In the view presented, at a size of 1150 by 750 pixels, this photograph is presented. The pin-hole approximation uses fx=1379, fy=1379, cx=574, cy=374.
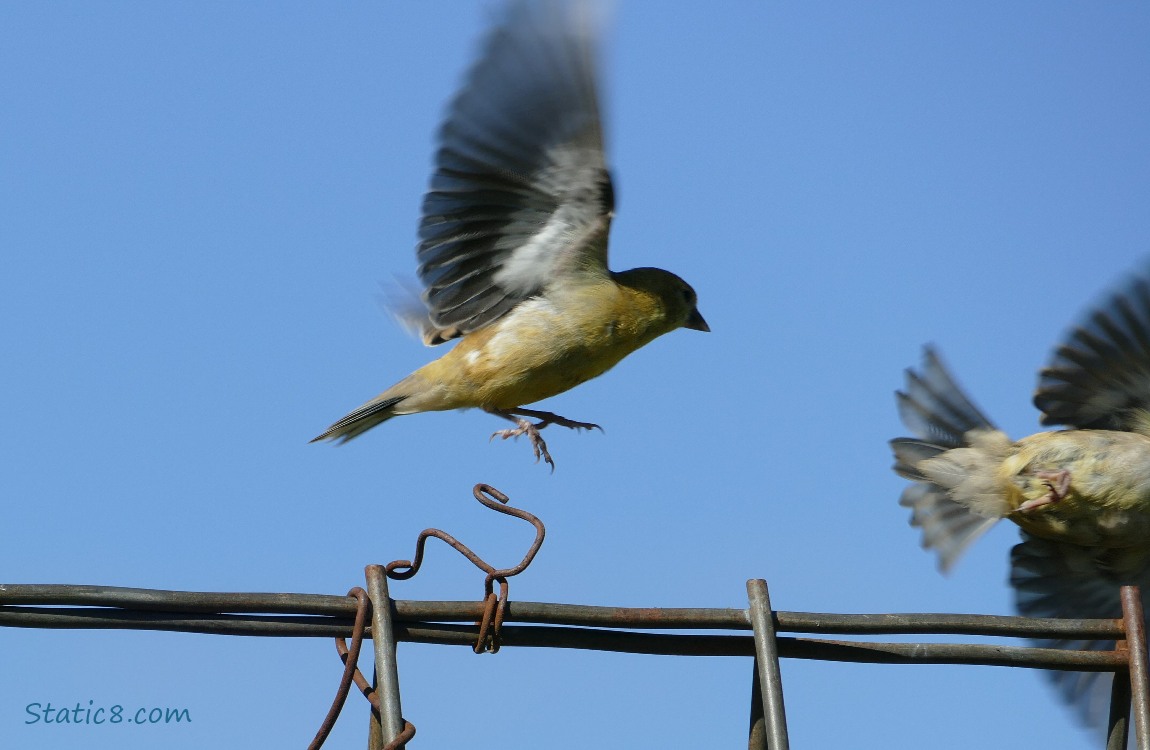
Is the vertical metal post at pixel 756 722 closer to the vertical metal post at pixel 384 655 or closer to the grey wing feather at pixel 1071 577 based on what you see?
the vertical metal post at pixel 384 655

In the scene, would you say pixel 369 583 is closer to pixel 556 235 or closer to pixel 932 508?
pixel 556 235

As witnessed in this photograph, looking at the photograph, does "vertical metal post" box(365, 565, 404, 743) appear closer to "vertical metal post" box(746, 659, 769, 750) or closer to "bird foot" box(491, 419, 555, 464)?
"vertical metal post" box(746, 659, 769, 750)

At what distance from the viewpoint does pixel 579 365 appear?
541 centimetres

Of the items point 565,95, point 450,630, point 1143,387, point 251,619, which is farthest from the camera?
point 1143,387

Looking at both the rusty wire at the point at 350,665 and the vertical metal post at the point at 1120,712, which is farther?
the vertical metal post at the point at 1120,712

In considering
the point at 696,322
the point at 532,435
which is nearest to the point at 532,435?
the point at 532,435

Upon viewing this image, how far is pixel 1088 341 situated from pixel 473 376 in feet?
7.69

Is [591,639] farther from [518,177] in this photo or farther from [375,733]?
[518,177]

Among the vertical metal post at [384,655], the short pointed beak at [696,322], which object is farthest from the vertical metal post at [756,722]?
the short pointed beak at [696,322]

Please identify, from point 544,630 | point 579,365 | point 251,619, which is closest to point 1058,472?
point 579,365

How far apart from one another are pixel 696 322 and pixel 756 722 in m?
3.94

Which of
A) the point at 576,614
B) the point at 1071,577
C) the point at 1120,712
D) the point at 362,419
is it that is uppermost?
the point at 362,419

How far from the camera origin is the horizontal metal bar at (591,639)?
2184 mm

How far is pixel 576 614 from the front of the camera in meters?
2.38
